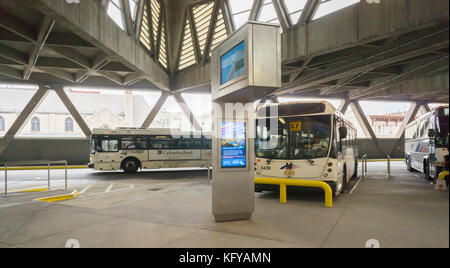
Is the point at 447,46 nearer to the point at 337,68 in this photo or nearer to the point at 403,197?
the point at 403,197

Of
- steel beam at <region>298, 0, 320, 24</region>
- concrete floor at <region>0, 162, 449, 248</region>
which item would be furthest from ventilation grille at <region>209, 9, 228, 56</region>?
concrete floor at <region>0, 162, 449, 248</region>

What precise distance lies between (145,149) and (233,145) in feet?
43.7

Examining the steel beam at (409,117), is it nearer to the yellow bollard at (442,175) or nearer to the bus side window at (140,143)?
the bus side window at (140,143)

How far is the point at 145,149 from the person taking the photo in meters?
18.2

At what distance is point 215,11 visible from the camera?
21.8 meters

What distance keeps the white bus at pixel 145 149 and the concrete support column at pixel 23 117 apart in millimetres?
11030

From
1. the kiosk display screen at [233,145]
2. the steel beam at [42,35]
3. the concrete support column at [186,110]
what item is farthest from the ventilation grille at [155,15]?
the kiosk display screen at [233,145]

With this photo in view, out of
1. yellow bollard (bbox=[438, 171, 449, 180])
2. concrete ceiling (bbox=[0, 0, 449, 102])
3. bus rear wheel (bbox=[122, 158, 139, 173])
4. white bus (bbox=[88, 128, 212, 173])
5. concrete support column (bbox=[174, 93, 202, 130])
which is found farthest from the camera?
concrete support column (bbox=[174, 93, 202, 130])

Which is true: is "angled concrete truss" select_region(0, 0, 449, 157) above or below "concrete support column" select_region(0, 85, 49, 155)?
above

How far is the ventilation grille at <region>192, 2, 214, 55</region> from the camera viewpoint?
74.5ft

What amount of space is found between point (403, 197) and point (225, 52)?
23.5 feet

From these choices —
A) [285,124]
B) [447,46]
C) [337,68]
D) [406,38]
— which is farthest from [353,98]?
[447,46]

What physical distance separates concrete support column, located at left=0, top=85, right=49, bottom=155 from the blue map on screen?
24.5 m

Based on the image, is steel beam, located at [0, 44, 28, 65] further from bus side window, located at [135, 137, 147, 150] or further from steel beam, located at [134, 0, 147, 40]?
bus side window, located at [135, 137, 147, 150]
